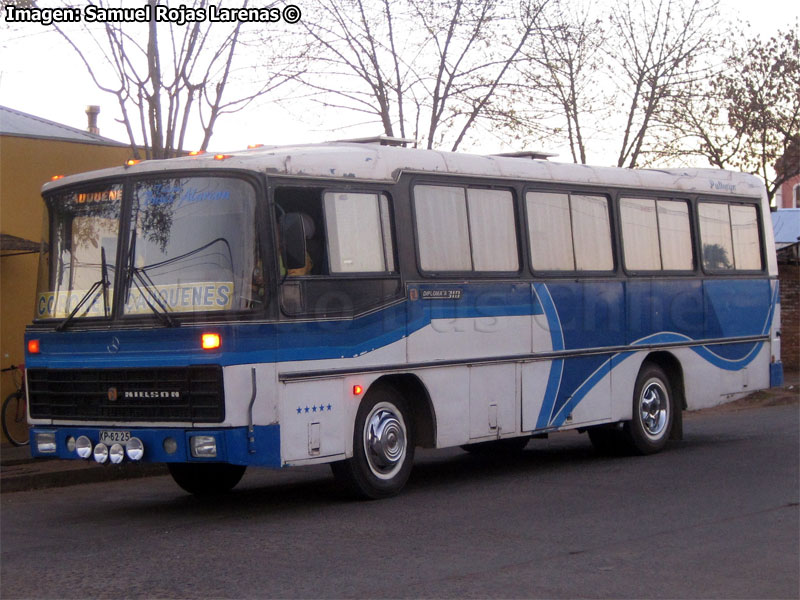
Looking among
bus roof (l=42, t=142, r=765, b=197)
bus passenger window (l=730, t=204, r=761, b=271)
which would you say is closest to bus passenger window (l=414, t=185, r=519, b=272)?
bus roof (l=42, t=142, r=765, b=197)

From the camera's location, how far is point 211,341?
29.3ft

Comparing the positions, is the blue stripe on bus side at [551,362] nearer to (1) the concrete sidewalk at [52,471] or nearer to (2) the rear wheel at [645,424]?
(2) the rear wheel at [645,424]

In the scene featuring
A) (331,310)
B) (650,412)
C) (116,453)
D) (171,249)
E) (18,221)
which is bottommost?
(650,412)

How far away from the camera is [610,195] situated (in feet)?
42.4

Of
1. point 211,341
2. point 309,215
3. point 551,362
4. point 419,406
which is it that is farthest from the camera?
point 551,362

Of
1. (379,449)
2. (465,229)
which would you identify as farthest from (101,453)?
(465,229)

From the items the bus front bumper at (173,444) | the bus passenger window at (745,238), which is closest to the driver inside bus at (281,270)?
the bus front bumper at (173,444)

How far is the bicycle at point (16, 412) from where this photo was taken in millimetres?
15086

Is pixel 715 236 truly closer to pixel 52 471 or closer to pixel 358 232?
pixel 358 232

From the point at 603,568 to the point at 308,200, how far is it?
401 cm

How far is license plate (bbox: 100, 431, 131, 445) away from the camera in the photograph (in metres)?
9.34

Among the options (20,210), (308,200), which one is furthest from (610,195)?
(20,210)

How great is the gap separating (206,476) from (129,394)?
193cm

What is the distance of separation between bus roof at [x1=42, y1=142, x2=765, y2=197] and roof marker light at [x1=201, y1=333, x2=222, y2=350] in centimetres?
137
